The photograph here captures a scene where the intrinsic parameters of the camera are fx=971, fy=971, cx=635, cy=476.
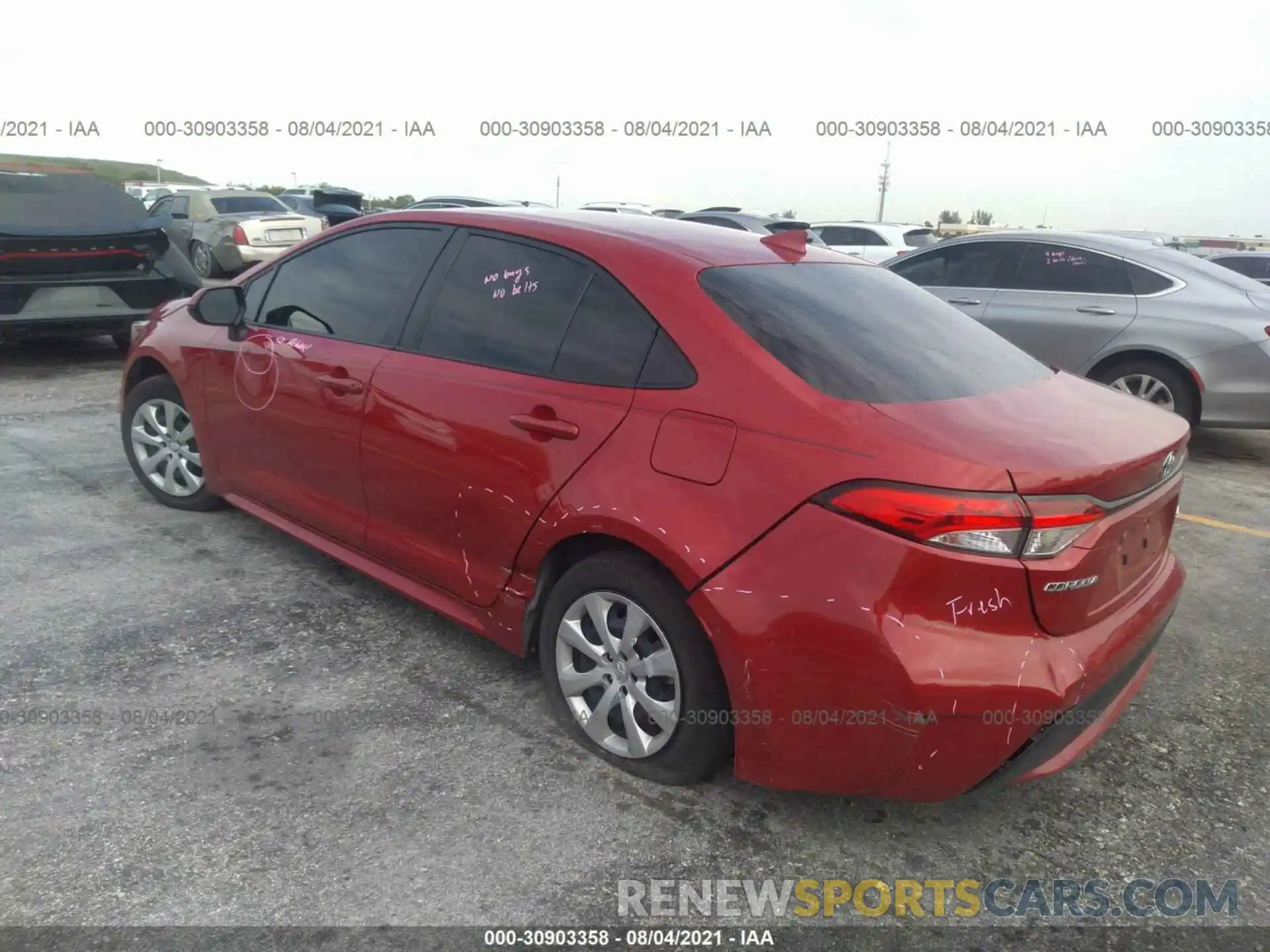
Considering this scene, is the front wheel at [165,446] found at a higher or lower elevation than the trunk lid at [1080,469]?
lower

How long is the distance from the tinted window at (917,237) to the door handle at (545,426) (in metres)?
16.1

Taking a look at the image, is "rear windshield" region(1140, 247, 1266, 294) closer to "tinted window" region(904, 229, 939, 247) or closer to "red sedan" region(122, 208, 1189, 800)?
"red sedan" region(122, 208, 1189, 800)

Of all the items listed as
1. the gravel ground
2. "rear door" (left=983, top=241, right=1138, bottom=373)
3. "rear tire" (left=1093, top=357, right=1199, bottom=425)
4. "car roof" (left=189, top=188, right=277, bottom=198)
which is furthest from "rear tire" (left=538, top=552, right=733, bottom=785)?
"car roof" (left=189, top=188, right=277, bottom=198)

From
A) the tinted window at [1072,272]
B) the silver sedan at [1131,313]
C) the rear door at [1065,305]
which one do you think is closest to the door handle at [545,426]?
the silver sedan at [1131,313]

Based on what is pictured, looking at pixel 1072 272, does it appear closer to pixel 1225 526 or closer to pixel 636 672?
pixel 1225 526

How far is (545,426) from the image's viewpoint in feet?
9.24

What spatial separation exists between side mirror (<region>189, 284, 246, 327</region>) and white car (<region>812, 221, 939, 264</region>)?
46.2 feet

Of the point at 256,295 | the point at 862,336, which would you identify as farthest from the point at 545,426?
the point at 256,295

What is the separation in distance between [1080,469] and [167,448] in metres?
4.05

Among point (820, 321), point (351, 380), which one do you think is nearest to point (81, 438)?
point (351, 380)

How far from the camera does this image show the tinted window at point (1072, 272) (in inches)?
272

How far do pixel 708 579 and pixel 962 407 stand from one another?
80 cm

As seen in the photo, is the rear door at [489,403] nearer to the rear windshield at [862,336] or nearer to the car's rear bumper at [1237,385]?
the rear windshield at [862,336]

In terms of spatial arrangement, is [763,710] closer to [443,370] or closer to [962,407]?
[962,407]
